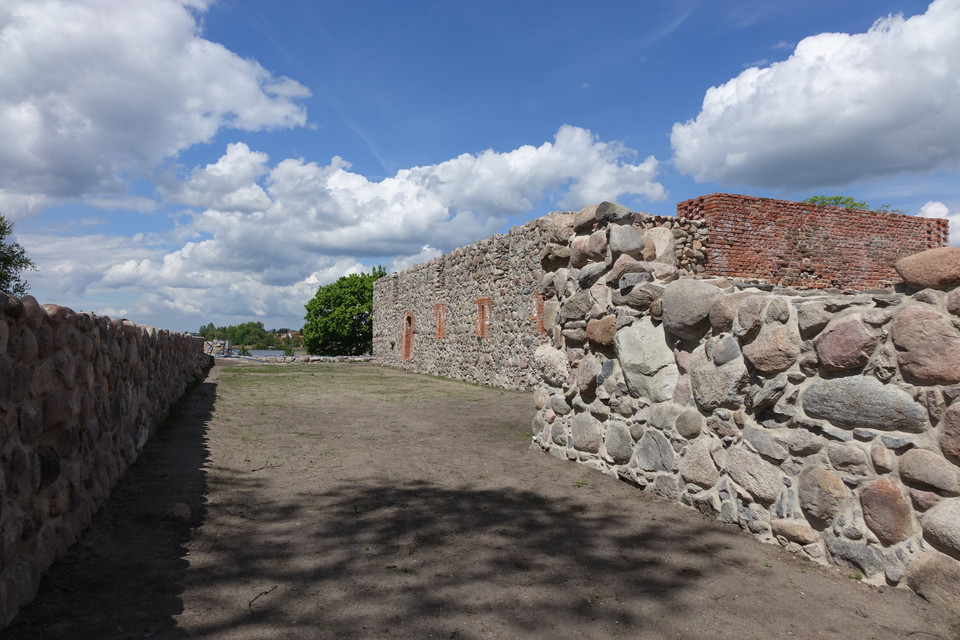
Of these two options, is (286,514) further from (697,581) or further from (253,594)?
(697,581)

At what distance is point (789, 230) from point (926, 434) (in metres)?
10.7

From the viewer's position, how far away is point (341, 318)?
106 ft

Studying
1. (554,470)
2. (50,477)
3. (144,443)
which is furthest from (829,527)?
(144,443)

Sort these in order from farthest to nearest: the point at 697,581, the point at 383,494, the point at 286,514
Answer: the point at 383,494
the point at 286,514
the point at 697,581

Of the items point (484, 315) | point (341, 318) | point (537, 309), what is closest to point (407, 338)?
point (484, 315)

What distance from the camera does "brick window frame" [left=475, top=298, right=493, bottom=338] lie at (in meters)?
14.9

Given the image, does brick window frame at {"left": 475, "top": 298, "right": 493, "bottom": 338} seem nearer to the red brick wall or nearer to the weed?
the red brick wall

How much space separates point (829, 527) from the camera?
3.14 m

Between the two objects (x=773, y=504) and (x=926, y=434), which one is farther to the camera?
(x=773, y=504)

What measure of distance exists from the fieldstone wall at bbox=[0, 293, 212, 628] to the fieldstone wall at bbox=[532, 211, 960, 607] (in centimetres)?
380

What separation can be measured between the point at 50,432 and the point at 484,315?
12418 mm

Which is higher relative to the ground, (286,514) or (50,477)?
(50,477)

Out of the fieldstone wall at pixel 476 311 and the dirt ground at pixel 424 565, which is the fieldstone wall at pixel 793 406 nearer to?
the dirt ground at pixel 424 565

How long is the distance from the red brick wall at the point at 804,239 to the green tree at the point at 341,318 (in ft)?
77.2
